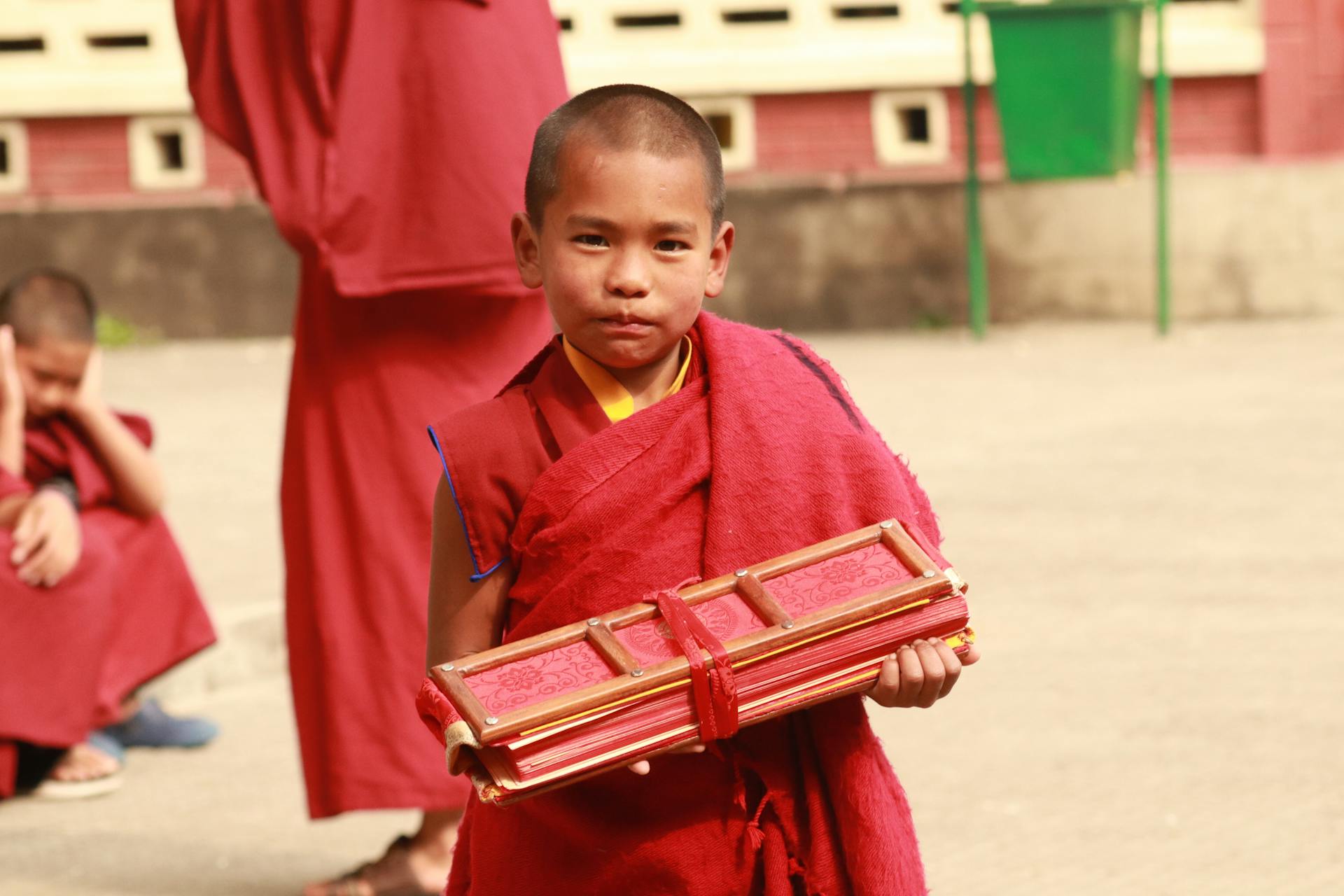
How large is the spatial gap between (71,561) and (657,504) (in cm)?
283

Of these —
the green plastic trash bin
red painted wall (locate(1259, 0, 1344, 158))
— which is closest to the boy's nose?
the green plastic trash bin

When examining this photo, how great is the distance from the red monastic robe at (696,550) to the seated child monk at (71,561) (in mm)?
2643

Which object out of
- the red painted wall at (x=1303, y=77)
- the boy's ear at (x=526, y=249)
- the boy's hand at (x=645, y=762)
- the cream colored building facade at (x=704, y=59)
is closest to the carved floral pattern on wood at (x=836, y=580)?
the boy's hand at (x=645, y=762)

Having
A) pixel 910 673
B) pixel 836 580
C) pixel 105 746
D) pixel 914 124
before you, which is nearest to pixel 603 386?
pixel 836 580

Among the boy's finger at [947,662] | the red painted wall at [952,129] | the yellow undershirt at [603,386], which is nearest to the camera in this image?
A: the boy's finger at [947,662]

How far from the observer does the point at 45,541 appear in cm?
471

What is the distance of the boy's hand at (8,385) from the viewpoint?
473 centimetres

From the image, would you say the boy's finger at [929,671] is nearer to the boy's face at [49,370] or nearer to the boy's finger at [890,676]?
the boy's finger at [890,676]

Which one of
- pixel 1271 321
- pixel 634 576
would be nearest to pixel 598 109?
pixel 634 576

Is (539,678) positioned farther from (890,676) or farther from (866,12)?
(866,12)

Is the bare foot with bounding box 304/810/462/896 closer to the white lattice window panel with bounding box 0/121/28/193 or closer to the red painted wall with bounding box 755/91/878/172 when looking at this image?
the red painted wall with bounding box 755/91/878/172

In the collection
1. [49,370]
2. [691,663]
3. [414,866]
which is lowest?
[414,866]

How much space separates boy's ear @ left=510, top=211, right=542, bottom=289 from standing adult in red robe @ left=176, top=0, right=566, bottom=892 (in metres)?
1.28

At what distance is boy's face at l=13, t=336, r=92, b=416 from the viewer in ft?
15.8
